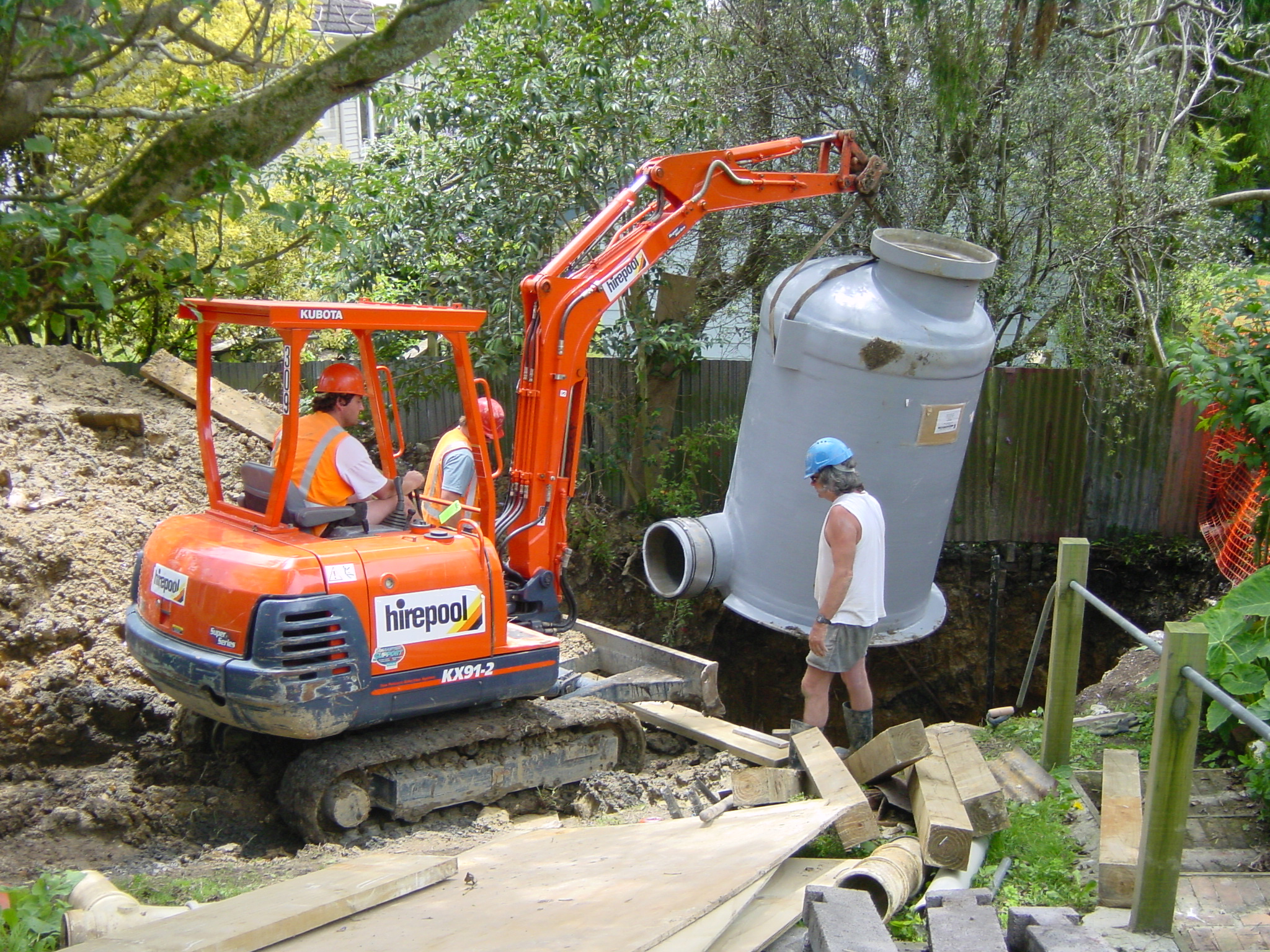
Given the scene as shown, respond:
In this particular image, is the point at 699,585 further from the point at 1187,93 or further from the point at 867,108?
the point at 1187,93

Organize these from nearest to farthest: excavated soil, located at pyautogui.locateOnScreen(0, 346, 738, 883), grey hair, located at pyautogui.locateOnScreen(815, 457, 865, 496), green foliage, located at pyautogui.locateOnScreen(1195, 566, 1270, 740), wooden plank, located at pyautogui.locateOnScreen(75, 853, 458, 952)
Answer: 1. wooden plank, located at pyautogui.locateOnScreen(75, 853, 458, 952)
2. green foliage, located at pyautogui.locateOnScreen(1195, 566, 1270, 740)
3. excavated soil, located at pyautogui.locateOnScreen(0, 346, 738, 883)
4. grey hair, located at pyautogui.locateOnScreen(815, 457, 865, 496)

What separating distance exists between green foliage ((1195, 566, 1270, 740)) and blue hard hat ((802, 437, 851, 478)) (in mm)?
1874

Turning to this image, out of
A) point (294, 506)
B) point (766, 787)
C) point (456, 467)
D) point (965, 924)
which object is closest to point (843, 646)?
point (766, 787)

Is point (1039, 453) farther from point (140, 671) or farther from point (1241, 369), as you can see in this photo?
point (140, 671)

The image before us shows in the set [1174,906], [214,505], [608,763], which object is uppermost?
[214,505]

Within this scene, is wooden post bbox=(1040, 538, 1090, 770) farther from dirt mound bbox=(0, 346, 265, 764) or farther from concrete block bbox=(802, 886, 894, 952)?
dirt mound bbox=(0, 346, 265, 764)

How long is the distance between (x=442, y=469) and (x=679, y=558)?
2197 millimetres

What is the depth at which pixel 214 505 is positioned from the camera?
17.2 ft

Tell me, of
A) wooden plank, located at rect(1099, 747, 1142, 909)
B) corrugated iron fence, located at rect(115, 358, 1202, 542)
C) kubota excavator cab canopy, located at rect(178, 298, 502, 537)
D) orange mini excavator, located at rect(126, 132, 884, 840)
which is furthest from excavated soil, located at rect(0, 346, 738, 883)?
corrugated iron fence, located at rect(115, 358, 1202, 542)

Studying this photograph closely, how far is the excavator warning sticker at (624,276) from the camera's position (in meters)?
6.19

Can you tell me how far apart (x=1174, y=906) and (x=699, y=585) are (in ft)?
12.6

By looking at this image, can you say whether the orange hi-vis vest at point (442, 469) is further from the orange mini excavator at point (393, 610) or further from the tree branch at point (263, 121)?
the tree branch at point (263, 121)

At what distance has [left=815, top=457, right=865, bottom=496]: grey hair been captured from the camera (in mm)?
5438

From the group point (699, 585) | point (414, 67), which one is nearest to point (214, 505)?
point (699, 585)
